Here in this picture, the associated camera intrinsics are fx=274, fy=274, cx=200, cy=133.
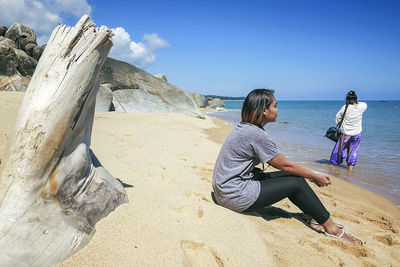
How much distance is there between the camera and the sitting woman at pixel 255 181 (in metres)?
2.56

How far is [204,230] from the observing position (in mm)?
2152

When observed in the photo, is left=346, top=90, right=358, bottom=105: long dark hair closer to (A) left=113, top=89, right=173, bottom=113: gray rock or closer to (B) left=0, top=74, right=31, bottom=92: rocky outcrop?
(A) left=113, top=89, right=173, bottom=113: gray rock

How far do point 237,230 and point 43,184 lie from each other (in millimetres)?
1487

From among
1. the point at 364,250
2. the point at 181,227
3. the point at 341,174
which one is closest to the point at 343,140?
the point at 341,174

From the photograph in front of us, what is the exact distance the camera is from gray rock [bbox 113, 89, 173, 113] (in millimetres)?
11453

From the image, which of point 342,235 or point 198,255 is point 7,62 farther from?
point 342,235

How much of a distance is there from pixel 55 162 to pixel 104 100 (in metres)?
8.92

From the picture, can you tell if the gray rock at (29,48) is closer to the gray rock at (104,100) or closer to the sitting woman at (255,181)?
the gray rock at (104,100)

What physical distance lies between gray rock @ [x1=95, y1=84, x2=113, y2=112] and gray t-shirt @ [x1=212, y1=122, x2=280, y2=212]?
8248mm

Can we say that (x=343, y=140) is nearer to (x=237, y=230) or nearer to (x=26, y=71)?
(x=237, y=230)

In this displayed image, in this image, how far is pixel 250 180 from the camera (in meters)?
2.68

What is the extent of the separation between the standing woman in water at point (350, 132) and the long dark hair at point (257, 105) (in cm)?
452

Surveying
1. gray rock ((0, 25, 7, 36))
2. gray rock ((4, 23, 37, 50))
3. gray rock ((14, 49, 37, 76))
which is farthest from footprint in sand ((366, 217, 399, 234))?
gray rock ((0, 25, 7, 36))

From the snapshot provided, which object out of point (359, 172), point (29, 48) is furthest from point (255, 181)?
A: point (29, 48)
